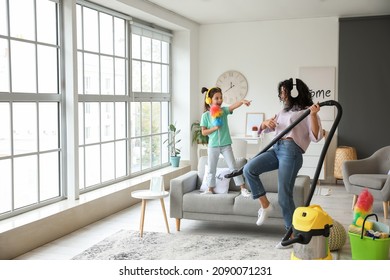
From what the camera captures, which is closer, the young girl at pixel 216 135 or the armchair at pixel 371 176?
the young girl at pixel 216 135

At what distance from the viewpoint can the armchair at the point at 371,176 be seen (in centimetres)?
619

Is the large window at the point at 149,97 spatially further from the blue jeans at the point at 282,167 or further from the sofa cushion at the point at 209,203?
the blue jeans at the point at 282,167

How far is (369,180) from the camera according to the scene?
6.36 m

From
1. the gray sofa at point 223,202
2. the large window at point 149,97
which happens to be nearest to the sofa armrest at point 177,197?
the gray sofa at point 223,202

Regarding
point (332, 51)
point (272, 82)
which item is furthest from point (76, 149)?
point (332, 51)

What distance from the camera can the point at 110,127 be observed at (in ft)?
23.4

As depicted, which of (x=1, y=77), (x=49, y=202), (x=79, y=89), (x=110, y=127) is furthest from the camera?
(x=110, y=127)

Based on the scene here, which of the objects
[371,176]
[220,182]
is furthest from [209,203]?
[371,176]

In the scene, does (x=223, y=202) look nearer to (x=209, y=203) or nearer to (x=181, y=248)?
(x=209, y=203)

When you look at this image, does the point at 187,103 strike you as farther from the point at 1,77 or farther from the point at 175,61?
the point at 1,77

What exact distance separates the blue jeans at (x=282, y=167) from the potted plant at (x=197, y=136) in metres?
4.40

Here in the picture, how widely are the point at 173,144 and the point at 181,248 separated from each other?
4.25 meters

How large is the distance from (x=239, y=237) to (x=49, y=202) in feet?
7.13

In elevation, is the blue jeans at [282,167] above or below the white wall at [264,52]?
below
